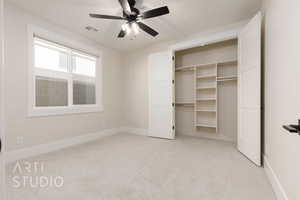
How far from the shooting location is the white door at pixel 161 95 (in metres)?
3.91

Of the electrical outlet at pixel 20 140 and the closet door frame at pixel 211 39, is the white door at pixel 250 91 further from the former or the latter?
the electrical outlet at pixel 20 140

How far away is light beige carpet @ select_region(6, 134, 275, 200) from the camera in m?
1.58

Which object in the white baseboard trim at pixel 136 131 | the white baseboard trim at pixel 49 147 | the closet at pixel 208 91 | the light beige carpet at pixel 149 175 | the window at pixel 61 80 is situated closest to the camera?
the light beige carpet at pixel 149 175

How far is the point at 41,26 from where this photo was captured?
291 cm

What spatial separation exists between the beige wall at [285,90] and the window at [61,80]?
12.4 ft

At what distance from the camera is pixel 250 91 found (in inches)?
99.4

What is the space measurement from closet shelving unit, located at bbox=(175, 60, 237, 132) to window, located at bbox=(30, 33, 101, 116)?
2.60m

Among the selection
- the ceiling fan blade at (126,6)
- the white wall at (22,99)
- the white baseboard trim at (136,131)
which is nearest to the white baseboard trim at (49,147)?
the white wall at (22,99)

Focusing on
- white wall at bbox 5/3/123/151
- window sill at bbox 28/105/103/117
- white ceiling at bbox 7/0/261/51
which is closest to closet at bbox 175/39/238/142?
white ceiling at bbox 7/0/261/51

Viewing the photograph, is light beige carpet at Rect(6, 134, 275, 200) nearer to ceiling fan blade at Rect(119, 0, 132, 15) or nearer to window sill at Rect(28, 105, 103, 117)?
window sill at Rect(28, 105, 103, 117)

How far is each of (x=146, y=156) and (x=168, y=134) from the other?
53.2 inches

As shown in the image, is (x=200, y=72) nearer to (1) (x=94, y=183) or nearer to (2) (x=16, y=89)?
(1) (x=94, y=183)

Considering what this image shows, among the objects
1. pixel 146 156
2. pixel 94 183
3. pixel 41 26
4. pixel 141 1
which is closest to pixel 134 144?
pixel 146 156

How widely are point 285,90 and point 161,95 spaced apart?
9.32 ft
